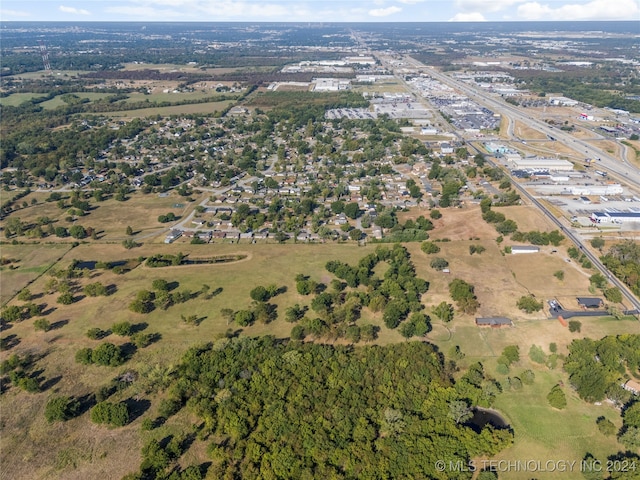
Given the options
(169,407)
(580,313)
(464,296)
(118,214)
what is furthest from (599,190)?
(118,214)

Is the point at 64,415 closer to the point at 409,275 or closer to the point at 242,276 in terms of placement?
the point at 242,276

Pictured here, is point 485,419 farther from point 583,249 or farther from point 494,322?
point 583,249

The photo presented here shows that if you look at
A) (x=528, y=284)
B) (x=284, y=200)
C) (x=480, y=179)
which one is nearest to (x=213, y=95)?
(x=284, y=200)

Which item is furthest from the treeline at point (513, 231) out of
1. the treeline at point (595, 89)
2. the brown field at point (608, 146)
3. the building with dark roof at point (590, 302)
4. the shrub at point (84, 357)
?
the treeline at point (595, 89)

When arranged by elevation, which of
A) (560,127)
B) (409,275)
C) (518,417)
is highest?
(560,127)

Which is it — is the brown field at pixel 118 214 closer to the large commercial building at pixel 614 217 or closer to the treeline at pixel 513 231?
the treeline at pixel 513 231
